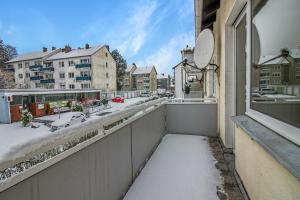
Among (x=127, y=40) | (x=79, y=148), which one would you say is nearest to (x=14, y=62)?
(x=127, y=40)

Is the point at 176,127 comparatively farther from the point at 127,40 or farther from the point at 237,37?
the point at 127,40

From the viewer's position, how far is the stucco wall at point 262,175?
121 cm

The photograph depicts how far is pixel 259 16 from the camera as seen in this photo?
2043mm

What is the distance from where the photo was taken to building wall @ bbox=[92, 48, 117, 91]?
2983 centimetres

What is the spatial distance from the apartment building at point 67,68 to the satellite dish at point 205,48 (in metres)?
26.1

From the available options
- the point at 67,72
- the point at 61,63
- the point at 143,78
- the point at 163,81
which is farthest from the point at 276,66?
the point at 163,81

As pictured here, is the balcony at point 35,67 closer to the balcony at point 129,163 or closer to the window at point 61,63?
the window at point 61,63

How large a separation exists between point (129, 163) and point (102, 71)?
30.8m

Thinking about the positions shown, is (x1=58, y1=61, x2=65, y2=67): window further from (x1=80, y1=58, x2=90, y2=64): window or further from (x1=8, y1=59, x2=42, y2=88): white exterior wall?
(x1=8, y1=59, x2=42, y2=88): white exterior wall

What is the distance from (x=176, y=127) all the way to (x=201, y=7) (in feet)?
10.7

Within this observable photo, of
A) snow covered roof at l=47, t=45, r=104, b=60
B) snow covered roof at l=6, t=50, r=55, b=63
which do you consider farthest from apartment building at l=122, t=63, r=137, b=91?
snow covered roof at l=6, t=50, r=55, b=63

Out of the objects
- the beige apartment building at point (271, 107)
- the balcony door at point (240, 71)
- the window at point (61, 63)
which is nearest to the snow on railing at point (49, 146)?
the beige apartment building at point (271, 107)

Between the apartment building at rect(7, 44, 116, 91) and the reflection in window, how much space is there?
94.6ft

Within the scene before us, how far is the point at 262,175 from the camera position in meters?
1.70
